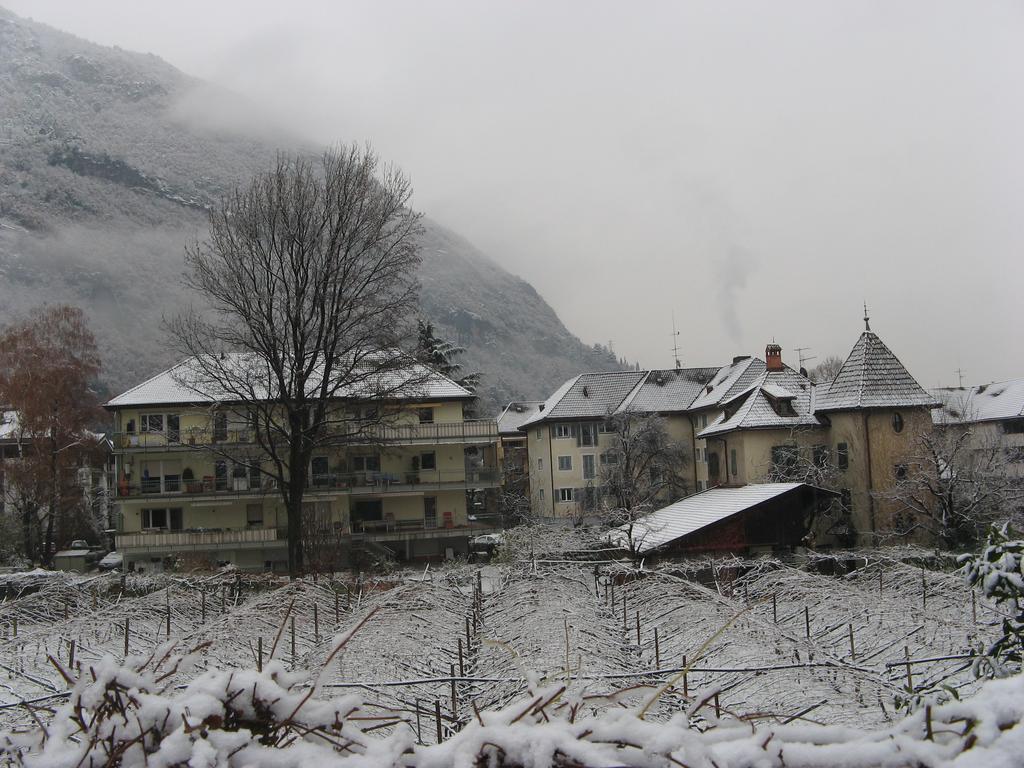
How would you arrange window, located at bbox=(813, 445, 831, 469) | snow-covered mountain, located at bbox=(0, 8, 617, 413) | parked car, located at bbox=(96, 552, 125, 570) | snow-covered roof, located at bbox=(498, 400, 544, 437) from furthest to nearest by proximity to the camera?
snow-covered mountain, located at bbox=(0, 8, 617, 413) → snow-covered roof, located at bbox=(498, 400, 544, 437) → parked car, located at bbox=(96, 552, 125, 570) → window, located at bbox=(813, 445, 831, 469)

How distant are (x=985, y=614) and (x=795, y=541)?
17.9m

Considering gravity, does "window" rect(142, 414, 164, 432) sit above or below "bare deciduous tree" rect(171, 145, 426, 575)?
below

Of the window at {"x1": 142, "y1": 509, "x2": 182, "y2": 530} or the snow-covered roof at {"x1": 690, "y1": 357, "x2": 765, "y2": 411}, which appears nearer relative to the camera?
the window at {"x1": 142, "y1": 509, "x2": 182, "y2": 530}

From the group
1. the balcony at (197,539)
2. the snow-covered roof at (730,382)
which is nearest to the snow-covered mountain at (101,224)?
the snow-covered roof at (730,382)

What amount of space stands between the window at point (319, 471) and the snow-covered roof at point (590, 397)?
21648 millimetres

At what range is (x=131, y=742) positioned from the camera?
8.64ft

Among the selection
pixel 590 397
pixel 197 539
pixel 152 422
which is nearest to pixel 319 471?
pixel 197 539

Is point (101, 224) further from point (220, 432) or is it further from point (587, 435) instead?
point (220, 432)

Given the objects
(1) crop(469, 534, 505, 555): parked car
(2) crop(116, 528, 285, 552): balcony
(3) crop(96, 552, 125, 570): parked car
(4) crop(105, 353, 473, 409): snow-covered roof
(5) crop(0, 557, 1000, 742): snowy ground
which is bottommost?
(1) crop(469, 534, 505, 555): parked car

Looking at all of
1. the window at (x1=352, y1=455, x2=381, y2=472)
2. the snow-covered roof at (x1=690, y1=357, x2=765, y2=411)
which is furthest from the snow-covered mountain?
the window at (x1=352, y1=455, x2=381, y2=472)

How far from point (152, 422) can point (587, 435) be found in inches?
1166

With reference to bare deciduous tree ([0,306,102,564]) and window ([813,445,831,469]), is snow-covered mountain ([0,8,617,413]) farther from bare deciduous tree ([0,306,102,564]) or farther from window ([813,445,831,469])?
window ([813,445,831,469])

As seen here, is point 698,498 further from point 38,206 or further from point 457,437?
point 38,206

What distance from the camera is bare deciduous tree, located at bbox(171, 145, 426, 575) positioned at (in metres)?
30.6
